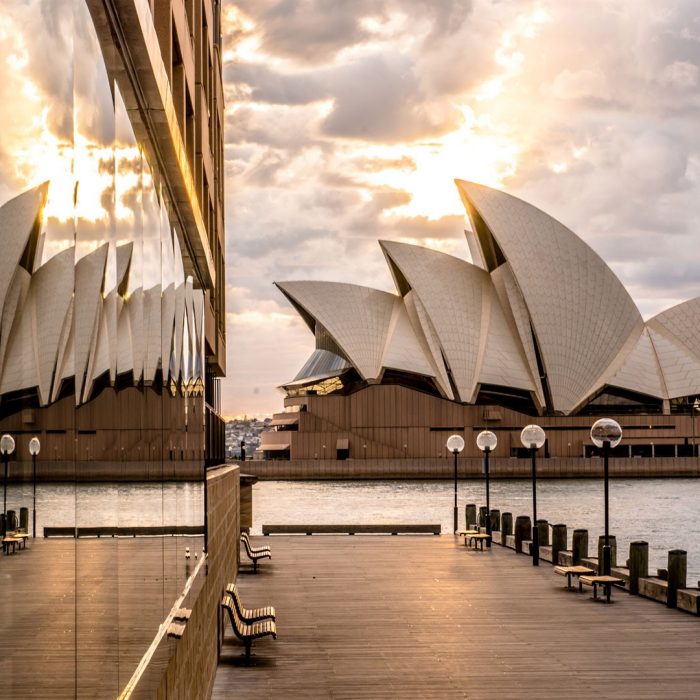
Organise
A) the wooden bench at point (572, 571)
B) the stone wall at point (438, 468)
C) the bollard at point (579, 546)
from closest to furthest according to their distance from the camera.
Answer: the wooden bench at point (572, 571) → the bollard at point (579, 546) → the stone wall at point (438, 468)

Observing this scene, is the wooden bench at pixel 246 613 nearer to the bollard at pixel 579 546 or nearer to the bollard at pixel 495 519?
the bollard at pixel 579 546

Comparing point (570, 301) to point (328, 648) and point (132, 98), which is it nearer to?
point (328, 648)

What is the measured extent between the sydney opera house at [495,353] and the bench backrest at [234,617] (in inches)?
1990

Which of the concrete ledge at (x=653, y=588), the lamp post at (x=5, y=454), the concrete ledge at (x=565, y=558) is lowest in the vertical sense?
the concrete ledge at (x=565, y=558)

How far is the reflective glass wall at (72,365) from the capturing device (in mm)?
1339

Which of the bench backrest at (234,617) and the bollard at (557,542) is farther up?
the bench backrest at (234,617)

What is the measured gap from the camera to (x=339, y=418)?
70438mm

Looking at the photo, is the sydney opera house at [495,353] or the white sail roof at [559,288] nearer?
the white sail roof at [559,288]

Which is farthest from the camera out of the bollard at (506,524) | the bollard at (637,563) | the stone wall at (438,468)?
the stone wall at (438,468)

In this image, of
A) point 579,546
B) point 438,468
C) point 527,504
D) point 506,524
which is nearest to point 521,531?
point 506,524

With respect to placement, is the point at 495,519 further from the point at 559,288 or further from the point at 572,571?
the point at 559,288

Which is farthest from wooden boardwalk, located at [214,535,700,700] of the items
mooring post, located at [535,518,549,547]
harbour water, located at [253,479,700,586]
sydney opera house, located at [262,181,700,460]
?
sydney opera house, located at [262,181,700,460]

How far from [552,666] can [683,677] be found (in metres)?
1.12

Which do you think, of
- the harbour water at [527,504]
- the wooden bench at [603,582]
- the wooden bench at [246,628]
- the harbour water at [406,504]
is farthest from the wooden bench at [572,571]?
the harbour water at [406,504]
